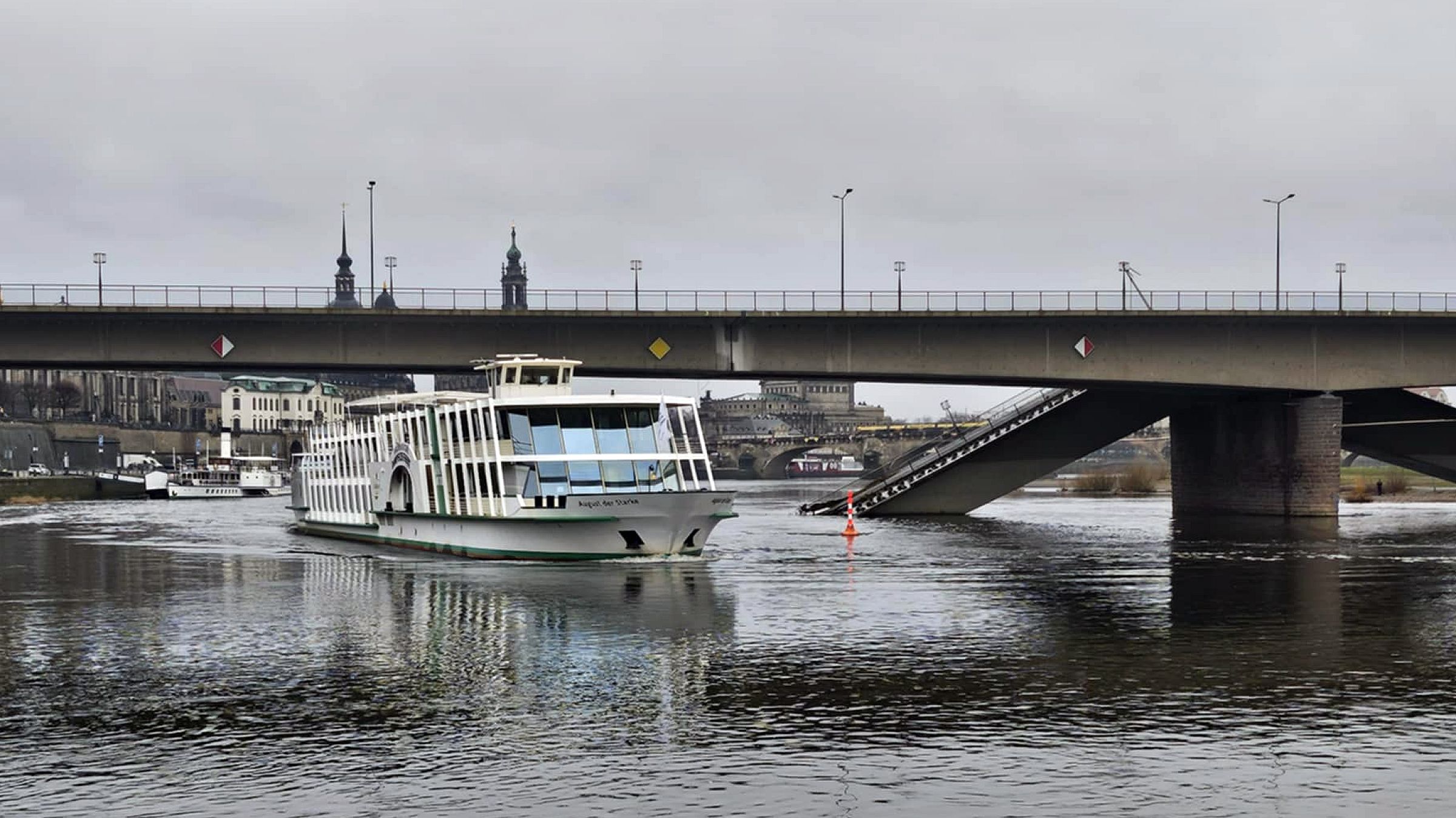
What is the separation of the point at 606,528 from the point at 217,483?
123 meters

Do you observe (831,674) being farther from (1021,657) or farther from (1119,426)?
(1119,426)

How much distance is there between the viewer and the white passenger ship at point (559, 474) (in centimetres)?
5462

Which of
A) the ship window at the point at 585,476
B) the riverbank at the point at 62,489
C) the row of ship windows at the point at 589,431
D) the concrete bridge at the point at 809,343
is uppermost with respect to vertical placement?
the concrete bridge at the point at 809,343

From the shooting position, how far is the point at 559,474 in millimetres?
55500

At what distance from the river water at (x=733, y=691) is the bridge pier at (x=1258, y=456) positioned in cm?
3506

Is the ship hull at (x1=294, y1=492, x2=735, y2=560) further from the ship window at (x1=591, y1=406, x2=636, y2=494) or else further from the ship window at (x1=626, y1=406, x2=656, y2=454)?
the ship window at (x1=626, y1=406, x2=656, y2=454)

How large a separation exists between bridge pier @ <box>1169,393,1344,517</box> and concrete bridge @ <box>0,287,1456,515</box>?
0.15 meters

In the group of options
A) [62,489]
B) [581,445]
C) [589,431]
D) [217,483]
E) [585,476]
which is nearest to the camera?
[585,476]

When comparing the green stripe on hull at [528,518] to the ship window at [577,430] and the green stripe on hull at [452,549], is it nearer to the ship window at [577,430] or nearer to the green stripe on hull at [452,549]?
the green stripe on hull at [452,549]

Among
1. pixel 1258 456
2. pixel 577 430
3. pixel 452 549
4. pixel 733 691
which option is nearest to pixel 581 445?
pixel 577 430

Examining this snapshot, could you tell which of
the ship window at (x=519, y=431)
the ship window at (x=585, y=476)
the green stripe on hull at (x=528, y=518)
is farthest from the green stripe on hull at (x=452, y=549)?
the ship window at (x=519, y=431)

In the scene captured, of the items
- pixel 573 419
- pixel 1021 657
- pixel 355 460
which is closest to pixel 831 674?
pixel 1021 657

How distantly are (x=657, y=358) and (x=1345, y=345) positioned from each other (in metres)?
37.5

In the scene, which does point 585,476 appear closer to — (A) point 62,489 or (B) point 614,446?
(B) point 614,446
